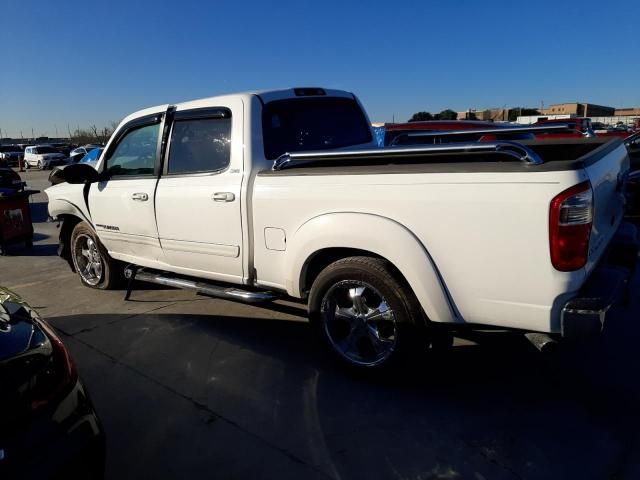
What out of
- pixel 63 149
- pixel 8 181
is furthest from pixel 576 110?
pixel 8 181

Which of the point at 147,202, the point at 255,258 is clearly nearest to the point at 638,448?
the point at 255,258

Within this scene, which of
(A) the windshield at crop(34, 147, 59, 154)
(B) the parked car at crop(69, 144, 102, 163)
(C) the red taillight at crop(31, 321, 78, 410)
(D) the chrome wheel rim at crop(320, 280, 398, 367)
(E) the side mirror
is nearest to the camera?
(C) the red taillight at crop(31, 321, 78, 410)

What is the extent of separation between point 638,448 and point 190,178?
11.2 ft

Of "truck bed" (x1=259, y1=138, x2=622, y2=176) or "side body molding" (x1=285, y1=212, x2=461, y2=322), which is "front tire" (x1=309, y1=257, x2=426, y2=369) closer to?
"side body molding" (x1=285, y1=212, x2=461, y2=322)

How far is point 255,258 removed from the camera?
3.64m

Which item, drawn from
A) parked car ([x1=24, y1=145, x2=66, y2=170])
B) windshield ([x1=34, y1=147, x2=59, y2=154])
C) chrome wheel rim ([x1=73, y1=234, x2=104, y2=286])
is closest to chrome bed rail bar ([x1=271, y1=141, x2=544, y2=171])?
chrome wheel rim ([x1=73, y1=234, x2=104, y2=286])

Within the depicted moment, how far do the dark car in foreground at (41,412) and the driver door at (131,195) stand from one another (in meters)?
2.22

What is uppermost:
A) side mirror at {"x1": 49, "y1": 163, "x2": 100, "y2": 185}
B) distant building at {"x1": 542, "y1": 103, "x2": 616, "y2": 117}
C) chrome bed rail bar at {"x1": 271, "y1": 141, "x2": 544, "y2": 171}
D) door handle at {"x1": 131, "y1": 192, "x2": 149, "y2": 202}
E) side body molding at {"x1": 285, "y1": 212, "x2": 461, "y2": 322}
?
distant building at {"x1": 542, "y1": 103, "x2": 616, "y2": 117}

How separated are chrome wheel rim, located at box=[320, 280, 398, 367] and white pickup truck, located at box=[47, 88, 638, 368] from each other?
0.03 ft

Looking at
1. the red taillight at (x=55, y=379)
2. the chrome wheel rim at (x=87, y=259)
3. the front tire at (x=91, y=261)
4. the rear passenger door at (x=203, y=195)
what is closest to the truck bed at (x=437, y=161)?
the rear passenger door at (x=203, y=195)

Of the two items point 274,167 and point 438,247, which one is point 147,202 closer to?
point 274,167

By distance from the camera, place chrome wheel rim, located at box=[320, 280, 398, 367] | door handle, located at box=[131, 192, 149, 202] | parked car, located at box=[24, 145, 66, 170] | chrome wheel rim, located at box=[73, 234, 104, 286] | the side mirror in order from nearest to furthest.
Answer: chrome wheel rim, located at box=[320, 280, 398, 367] → door handle, located at box=[131, 192, 149, 202] → the side mirror → chrome wheel rim, located at box=[73, 234, 104, 286] → parked car, located at box=[24, 145, 66, 170]

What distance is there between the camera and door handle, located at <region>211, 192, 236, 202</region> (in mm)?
3600

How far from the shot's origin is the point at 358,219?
2979 mm
